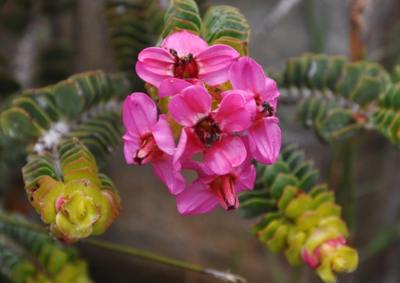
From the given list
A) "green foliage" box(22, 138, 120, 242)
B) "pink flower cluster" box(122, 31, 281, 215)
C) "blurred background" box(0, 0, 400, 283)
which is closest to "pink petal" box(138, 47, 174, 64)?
"pink flower cluster" box(122, 31, 281, 215)

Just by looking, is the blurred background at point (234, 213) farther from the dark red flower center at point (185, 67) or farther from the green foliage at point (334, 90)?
the dark red flower center at point (185, 67)

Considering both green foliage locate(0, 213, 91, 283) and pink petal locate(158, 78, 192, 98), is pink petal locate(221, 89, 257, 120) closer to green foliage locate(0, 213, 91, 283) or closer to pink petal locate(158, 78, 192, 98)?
pink petal locate(158, 78, 192, 98)

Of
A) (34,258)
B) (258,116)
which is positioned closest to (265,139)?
(258,116)

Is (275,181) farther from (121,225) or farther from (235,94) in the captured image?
(121,225)

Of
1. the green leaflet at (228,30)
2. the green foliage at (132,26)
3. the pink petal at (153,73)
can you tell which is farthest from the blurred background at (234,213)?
the pink petal at (153,73)

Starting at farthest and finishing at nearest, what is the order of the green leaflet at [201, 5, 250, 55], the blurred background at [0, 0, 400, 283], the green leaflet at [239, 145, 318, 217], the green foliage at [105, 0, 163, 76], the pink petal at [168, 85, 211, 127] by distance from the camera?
the blurred background at [0, 0, 400, 283] → the green foliage at [105, 0, 163, 76] → the green leaflet at [239, 145, 318, 217] → the green leaflet at [201, 5, 250, 55] → the pink petal at [168, 85, 211, 127]

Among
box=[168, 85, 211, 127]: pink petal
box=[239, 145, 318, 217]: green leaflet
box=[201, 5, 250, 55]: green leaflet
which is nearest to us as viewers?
box=[168, 85, 211, 127]: pink petal

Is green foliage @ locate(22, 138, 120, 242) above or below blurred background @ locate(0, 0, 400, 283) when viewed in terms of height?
above

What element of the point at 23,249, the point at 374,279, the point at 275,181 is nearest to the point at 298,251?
the point at 275,181
